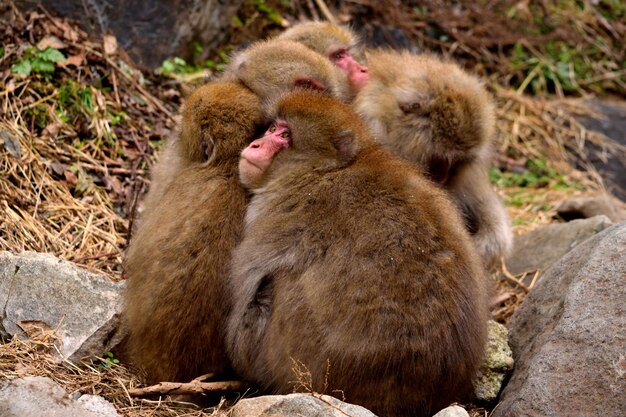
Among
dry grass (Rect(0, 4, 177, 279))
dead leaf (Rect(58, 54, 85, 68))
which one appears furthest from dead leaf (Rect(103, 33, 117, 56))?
dead leaf (Rect(58, 54, 85, 68))

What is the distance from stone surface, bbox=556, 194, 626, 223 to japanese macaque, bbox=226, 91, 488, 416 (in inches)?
141

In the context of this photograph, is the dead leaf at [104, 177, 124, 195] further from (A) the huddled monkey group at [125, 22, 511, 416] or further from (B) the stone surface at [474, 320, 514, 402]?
(B) the stone surface at [474, 320, 514, 402]

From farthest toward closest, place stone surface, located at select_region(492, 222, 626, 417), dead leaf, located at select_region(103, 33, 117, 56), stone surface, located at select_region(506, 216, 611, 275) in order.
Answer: dead leaf, located at select_region(103, 33, 117, 56)
stone surface, located at select_region(506, 216, 611, 275)
stone surface, located at select_region(492, 222, 626, 417)

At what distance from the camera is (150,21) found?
25.2ft

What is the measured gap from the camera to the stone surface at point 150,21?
7344 mm

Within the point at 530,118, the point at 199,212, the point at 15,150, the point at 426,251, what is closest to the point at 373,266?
the point at 426,251

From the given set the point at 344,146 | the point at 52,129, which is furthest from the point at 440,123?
the point at 52,129

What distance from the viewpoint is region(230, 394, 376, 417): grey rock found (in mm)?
3602

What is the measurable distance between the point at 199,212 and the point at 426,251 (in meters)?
1.09

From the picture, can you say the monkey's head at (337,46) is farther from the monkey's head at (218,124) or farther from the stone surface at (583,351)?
the stone surface at (583,351)

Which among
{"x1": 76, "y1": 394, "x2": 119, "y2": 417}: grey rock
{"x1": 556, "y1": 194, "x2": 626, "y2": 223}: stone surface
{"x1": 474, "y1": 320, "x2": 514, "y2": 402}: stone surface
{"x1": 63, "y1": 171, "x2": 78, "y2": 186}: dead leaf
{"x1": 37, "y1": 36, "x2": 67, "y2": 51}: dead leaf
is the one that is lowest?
{"x1": 556, "y1": 194, "x2": 626, "y2": 223}: stone surface

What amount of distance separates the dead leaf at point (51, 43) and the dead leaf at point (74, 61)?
0.13 meters

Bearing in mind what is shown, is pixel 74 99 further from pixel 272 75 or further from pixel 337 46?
pixel 272 75

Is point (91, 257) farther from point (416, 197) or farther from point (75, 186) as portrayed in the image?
point (416, 197)
